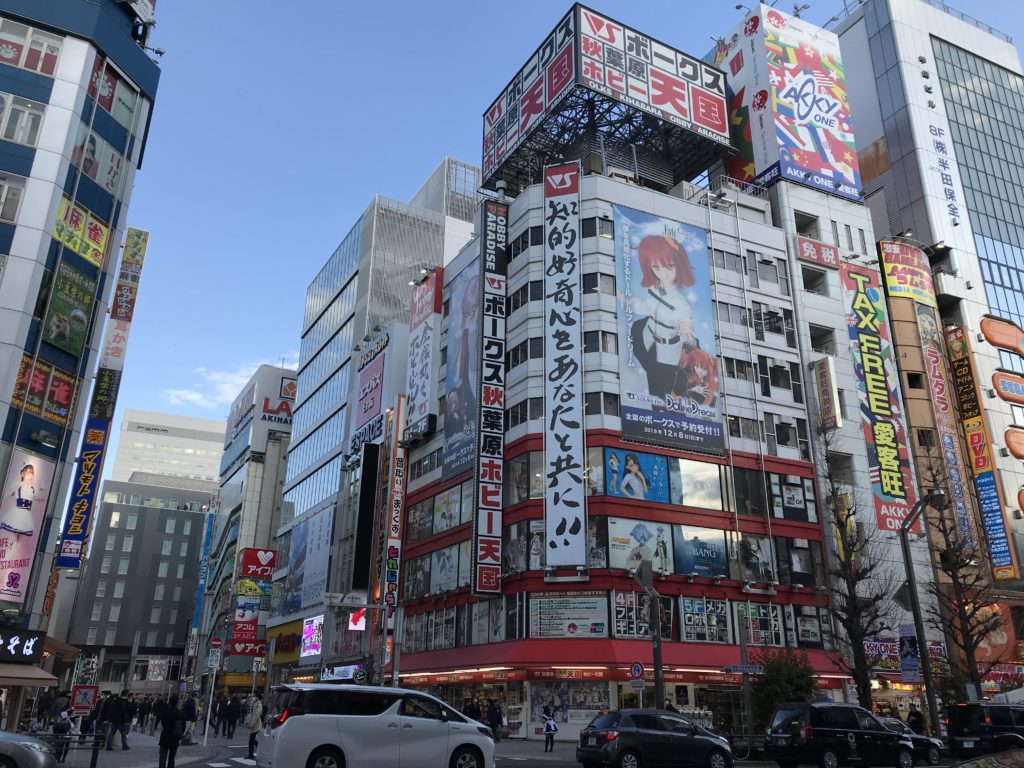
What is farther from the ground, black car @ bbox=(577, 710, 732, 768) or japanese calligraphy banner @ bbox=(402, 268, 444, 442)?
japanese calligraphy banner @ bbox=(402, 268, 444, 442)

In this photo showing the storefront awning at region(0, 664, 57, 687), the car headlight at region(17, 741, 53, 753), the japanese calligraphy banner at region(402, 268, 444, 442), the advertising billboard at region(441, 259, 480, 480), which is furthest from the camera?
the japanese calligraphy banner at region(402, 268, 444, 442)

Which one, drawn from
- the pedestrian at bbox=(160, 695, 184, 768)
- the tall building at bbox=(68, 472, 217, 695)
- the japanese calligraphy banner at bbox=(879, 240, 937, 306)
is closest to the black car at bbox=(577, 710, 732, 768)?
the pedestrian at bbox=(160, 695, 184, 768)

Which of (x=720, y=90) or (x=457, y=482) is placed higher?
(x=720, y=90)

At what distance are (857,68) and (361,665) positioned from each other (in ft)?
229

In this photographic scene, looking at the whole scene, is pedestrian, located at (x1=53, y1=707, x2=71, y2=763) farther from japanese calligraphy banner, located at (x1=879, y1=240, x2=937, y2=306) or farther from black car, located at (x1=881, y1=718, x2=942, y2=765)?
japanese calligraphy banner, located at (x1=879, y1=240, x2=937, y2=306)

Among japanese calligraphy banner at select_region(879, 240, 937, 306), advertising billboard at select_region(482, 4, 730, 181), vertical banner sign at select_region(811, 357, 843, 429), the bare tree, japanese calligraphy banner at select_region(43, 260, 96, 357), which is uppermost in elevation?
advertising billboard at select_region(482, 4, 730, 181)

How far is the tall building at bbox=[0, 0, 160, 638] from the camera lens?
98.5ft

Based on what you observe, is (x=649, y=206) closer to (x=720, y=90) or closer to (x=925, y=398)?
(x=720, y=90)

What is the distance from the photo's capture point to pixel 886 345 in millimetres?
53500

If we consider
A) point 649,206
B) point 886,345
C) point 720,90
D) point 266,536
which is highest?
point 720,90

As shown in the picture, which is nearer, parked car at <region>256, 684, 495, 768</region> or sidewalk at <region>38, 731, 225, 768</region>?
parked car at <region>256, 684, 495, 768</region>

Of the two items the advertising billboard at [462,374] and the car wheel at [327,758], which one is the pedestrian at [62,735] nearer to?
the car wheel at [327,758]

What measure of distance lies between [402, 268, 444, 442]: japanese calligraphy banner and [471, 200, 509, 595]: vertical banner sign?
767cm

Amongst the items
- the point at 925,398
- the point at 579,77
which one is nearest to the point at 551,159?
the point at 579,77
